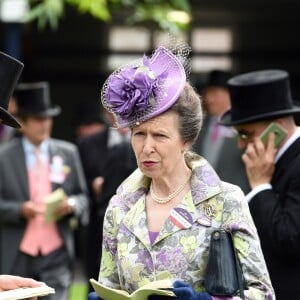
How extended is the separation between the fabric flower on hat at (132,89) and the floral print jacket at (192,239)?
0.35m

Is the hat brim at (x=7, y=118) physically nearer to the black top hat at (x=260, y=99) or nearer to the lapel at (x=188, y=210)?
the lapel at (x=188, y=210)

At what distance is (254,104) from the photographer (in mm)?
5180

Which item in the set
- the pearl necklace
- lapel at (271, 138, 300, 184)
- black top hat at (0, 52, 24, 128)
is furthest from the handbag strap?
lapel at (271, 138, 300, 184)

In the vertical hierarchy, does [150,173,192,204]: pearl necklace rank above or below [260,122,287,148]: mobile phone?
below

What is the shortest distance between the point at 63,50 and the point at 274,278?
11.0 metres

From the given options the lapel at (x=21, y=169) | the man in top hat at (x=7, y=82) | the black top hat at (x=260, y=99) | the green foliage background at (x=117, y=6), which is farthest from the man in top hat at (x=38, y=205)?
the man in top hat at (x=7, y=82)

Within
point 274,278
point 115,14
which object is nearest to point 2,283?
point 274,278

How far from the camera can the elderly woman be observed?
3629 mm

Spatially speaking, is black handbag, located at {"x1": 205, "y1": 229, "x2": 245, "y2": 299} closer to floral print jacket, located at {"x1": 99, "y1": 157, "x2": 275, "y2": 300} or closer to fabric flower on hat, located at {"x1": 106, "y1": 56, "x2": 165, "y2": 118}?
floral print jacket, located at {"x1": 99, "y1": 157, "x2": 275, "y2": 300}

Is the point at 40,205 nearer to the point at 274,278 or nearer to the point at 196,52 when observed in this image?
the point at 274,278

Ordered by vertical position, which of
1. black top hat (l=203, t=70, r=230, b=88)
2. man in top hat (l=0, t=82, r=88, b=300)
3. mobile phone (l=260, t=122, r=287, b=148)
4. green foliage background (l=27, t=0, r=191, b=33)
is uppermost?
green foliage background (l=27, t=0, r=191, b=33)

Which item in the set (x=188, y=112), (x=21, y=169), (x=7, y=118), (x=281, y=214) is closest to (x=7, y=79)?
(x=7, y=118)

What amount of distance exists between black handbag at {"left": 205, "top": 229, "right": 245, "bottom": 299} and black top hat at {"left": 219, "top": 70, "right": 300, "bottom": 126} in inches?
63.3

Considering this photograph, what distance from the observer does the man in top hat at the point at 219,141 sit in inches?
290
